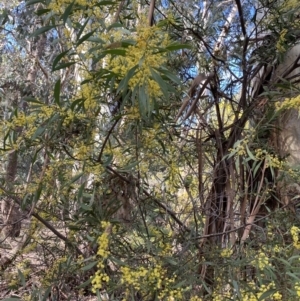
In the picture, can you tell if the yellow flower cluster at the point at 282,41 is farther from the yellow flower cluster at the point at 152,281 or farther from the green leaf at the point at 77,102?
the yellow flower cluster at the point at 152,281

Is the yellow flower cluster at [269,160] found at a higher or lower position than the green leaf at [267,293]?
higher

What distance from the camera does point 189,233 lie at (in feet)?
4.24

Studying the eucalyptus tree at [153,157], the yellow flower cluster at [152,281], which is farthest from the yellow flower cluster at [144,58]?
the yellow flower cluster at [152,281]

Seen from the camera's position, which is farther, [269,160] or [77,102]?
[269,160]

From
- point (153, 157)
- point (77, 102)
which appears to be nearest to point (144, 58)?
point (77, 102)

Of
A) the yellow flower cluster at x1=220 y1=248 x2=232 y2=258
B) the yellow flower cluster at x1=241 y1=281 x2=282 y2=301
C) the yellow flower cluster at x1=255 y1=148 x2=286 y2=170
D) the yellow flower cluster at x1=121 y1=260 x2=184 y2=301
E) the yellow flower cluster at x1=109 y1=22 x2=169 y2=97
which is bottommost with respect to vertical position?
the yellow flower cluster at x1=241 y1=281 x2=282 y2=301

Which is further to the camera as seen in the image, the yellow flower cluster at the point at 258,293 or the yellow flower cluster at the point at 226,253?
the yellow flower cluster at the point at 226,253

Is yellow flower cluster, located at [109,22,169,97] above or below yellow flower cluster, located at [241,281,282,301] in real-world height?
above

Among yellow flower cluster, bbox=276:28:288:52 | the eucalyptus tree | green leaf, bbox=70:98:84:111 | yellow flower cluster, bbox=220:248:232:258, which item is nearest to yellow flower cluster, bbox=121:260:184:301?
the eucalyptus tree

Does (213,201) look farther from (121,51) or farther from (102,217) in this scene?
(121,51)

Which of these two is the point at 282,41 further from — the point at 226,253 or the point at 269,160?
the point at 226,253

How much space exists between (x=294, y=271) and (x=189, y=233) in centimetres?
41

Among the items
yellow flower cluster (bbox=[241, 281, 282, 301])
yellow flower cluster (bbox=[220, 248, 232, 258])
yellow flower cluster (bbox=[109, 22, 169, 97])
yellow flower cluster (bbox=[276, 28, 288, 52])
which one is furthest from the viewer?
yellow flower cluster (bbox=[276, 28, 288, 52])

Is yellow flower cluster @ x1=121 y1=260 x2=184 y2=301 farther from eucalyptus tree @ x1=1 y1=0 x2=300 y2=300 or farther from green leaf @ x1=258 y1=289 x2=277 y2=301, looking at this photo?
green leaf @ x1=258 y1=289 x2=277 y2=301
